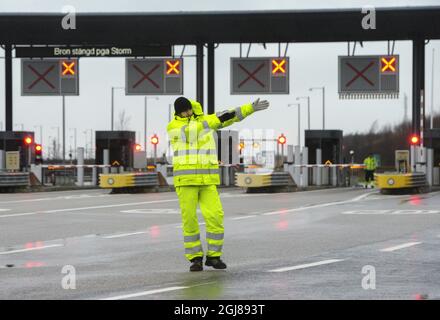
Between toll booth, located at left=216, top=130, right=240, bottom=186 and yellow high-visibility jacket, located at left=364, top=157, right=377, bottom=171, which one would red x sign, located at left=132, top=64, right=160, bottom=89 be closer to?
toll booth, located at left=216, top=130, right=240, bottom=186

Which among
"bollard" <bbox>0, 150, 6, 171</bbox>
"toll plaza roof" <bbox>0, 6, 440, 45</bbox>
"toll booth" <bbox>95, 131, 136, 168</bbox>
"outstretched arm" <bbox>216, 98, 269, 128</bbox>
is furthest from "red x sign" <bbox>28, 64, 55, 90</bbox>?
"outstretched arm" <bbox>216, 98, 269, 128</bbox>

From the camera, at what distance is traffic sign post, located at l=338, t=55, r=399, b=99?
37.9 m

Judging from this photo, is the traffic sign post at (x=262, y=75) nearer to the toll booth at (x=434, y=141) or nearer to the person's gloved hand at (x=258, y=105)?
the toll booth at (x=434, y=141)

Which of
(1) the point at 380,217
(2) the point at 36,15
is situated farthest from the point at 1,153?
(1) the point at 380,217

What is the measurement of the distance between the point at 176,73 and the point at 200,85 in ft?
3.85

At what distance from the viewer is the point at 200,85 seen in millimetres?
38938

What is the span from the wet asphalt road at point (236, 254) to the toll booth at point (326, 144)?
21.1 m

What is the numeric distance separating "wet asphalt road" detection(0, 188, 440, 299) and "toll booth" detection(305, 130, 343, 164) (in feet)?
69.3

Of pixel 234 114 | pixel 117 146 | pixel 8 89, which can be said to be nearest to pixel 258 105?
pixel 234 114

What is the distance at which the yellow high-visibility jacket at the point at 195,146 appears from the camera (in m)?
11.1

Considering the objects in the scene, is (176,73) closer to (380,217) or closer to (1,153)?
(1,153)

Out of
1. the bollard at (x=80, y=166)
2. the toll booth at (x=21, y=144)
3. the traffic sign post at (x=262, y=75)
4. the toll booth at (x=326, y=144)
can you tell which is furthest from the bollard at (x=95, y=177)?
the toll booth at (x=326, y=144)

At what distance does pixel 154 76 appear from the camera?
1561 inches

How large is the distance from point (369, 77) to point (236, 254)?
26242 millimetres
